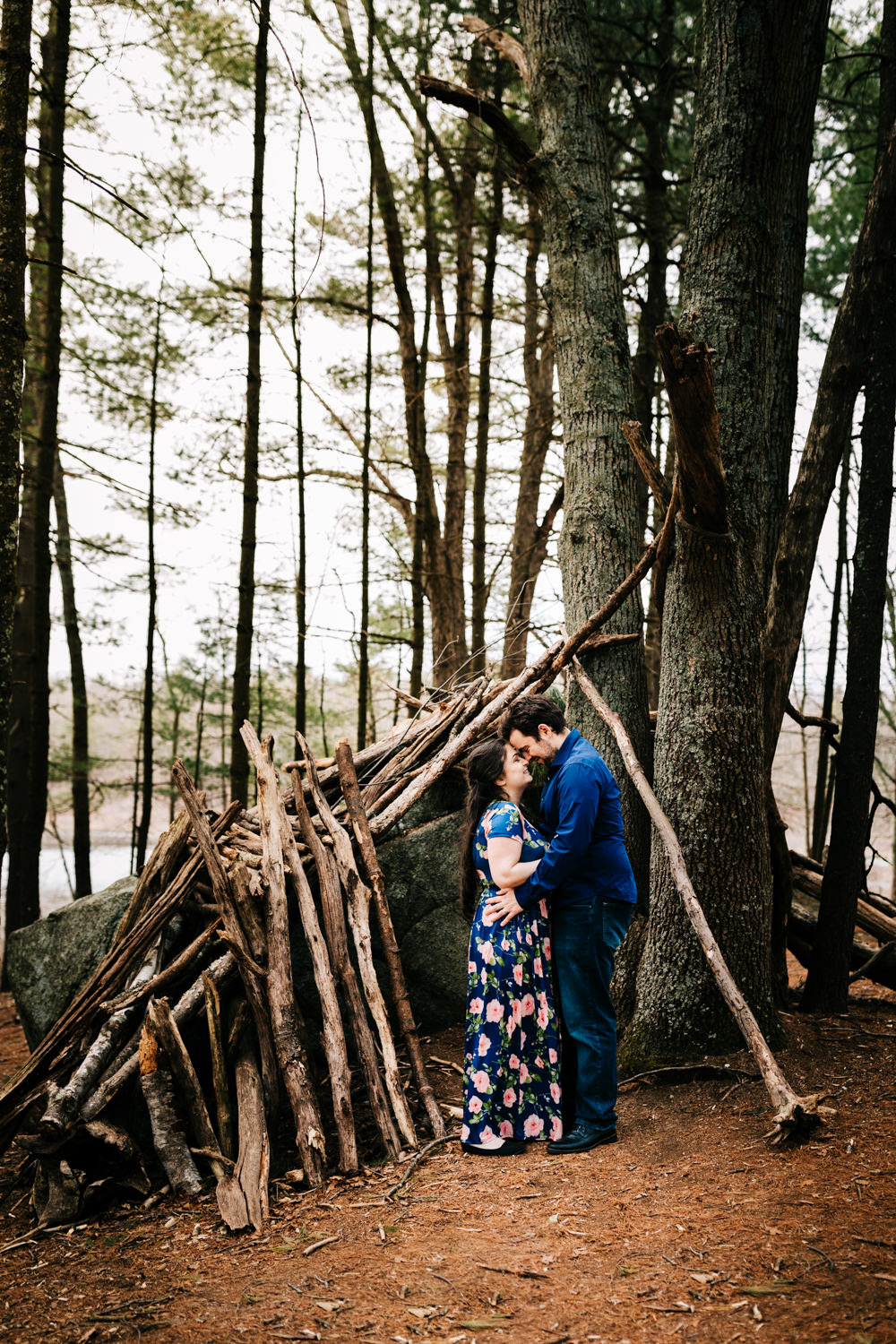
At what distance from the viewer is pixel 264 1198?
3477mm

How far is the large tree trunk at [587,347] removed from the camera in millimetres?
5227

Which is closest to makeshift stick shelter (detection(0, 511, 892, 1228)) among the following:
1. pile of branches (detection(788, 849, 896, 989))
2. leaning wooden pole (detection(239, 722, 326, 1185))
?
leaning wooden pole (detection(239, 722, 326, 1185))

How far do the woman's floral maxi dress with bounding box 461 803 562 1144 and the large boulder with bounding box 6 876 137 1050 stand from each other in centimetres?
269

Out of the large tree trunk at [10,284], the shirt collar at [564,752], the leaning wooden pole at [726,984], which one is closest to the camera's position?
the leaning wooden pole at [726,984]

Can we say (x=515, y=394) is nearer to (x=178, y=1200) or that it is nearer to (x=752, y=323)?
(x=752, y=323)

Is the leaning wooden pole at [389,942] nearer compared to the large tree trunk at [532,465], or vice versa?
the leaning wooden pole at [389,942]

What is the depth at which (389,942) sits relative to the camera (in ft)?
14.9

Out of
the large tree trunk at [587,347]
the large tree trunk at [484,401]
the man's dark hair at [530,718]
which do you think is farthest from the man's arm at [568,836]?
the large tree trunk at [484,401]

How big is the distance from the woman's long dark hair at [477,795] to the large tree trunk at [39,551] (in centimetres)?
556

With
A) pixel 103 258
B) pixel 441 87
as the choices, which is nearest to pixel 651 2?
pixel 441 87

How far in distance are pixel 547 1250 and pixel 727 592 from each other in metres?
2.96

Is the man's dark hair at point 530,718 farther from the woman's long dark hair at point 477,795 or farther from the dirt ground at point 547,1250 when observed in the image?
the dirt ground at point 547,1250

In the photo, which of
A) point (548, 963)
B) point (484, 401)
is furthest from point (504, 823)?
point (484, 401)

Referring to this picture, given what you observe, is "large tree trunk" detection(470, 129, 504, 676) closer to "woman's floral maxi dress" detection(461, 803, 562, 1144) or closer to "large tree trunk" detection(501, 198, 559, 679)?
"large tree trunk" detection(501, 198, 559, 679)
